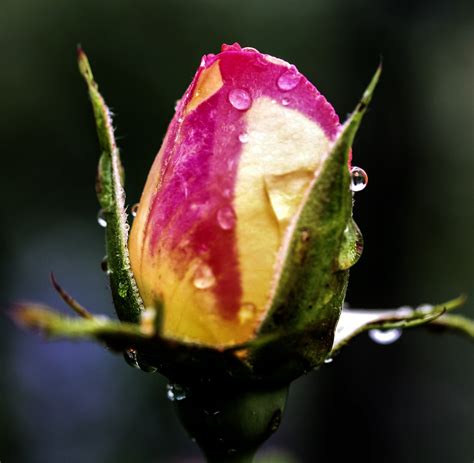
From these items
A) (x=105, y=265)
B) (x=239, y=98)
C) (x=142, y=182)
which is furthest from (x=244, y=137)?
(x=142, y=182)

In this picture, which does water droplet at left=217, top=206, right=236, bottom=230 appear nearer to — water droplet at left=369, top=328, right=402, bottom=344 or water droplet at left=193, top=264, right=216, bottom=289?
water droplet at left=193, top=264, right=216, bottom=289

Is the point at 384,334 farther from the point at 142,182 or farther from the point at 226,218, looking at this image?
the point at 142,182

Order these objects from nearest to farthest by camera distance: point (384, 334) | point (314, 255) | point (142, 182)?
1. point (314, 255)
2. point (384, 334)
3. point (142, 182)

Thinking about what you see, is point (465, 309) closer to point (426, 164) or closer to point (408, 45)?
point (426, 164)

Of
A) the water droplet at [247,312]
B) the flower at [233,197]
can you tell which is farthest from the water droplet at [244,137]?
the water droplet at [247,312]

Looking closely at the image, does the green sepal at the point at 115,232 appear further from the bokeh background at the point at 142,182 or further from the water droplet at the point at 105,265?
the bokeh background at the point at 142,182

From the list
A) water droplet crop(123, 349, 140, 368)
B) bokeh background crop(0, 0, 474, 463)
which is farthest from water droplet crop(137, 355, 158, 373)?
bokeh background crop(0, 0, 474, 463)
